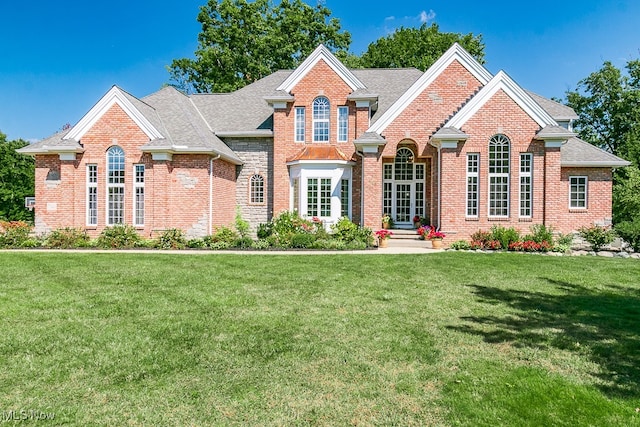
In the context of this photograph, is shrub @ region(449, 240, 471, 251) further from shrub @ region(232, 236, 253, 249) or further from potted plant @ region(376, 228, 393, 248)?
shrub @ region(232, 236, 253, 249)

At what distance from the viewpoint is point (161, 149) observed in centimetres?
1784

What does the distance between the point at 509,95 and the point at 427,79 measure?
3.81 m

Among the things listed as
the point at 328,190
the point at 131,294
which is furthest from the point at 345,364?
the point at 328,190

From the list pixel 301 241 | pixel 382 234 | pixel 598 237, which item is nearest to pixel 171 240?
pixel 301 241

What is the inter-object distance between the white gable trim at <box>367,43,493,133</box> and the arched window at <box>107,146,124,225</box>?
1182cm

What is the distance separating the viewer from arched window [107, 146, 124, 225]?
62.0 ft

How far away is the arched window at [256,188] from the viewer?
72.2ft

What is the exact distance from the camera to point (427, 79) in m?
19.2

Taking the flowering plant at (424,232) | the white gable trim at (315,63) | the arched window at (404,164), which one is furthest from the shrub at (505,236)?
the white gable trim at (315,63)

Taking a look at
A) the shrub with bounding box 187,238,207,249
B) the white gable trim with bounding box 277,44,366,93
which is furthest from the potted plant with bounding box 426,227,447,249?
the shrub with bounding box 187,238,207,249

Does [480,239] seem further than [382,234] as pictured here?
No

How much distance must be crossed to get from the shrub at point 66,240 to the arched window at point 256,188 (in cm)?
811

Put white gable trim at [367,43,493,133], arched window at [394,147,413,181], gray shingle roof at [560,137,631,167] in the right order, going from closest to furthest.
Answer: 1. gray shingle roof at [560,137,631,167]
2. white gable trim at [367,43,493,133]
3. arched window at [394,147,413,181]

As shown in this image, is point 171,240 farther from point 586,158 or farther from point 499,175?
point 586,158
